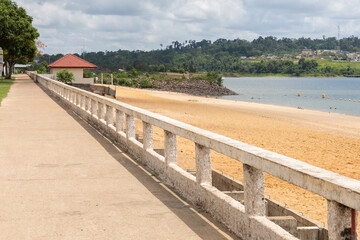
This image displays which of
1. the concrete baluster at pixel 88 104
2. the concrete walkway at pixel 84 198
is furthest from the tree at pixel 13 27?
the concrete walkway at pixel 84 198

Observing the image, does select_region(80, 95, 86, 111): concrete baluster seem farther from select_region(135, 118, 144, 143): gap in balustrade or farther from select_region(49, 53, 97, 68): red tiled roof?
select_region(49, 53, 97, 68): red tiled roof

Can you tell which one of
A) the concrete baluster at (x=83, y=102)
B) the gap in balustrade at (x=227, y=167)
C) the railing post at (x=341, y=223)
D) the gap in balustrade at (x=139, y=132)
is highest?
the railing post at (x=341, y=223)

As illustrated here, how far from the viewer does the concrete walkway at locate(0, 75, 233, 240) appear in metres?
6.18

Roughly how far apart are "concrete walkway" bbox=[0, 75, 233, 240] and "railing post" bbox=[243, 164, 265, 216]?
581 mm

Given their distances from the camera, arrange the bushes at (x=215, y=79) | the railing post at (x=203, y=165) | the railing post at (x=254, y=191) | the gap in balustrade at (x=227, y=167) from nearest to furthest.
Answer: the railing post at (x=254, y=191), the railing post at (x=203, y=165), the gap in balustrade at (x=227, y=167), the bushes at (x=215, y=79)

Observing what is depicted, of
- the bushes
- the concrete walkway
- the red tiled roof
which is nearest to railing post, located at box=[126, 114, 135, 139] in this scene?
the concrete walkway

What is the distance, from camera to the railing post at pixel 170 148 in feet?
27.9

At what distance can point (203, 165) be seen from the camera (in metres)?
6.97

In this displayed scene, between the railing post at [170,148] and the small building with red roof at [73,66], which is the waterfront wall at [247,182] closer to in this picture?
the railing post at [170,148]

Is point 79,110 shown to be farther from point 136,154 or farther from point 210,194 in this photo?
A: point 210,194

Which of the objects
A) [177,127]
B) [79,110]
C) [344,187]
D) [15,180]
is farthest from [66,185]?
[79,110]

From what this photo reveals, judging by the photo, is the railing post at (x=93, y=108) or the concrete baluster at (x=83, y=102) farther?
the concrete baluster at (x=83, y=102)

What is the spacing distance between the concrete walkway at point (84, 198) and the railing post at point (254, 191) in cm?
58

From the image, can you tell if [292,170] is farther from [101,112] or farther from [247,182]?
[101,112]
